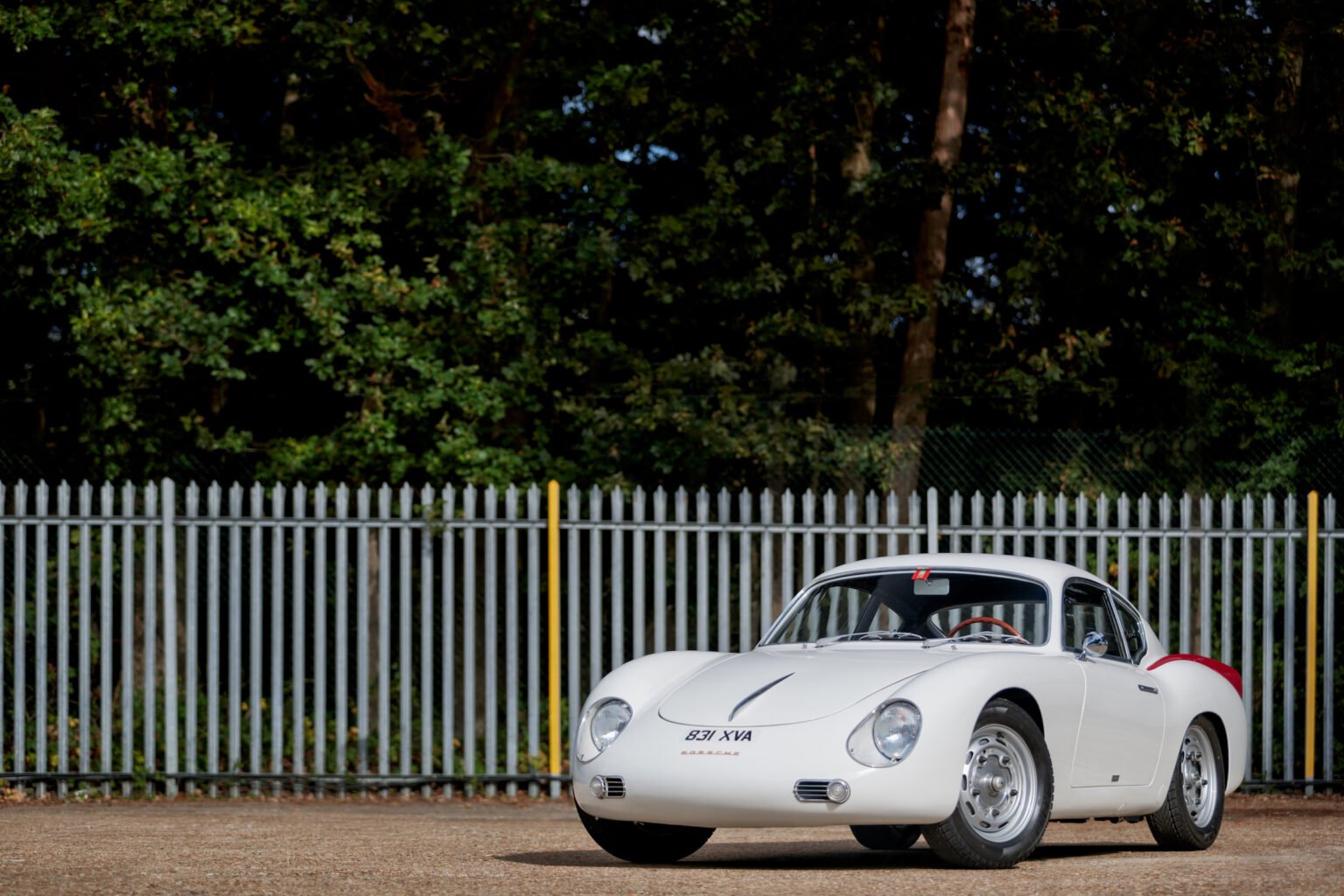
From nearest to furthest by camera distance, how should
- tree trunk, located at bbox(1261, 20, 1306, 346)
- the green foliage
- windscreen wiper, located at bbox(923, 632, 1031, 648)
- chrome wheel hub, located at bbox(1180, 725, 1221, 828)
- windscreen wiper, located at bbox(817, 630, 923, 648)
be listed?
windscreen wiper, located at bbox(923, 632, 1031, 648)
windscreen wiper, located at bbox(817, 630, 923, 648)
chrome wheel hub, located at bbox(1180, 725, 1221, 828)
the green foliage
tree trunk, located at bbox(1261, 20, 1306, 346)

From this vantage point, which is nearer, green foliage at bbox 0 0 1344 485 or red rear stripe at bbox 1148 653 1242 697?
red rear stripe at bbox 1148 653 1242 697

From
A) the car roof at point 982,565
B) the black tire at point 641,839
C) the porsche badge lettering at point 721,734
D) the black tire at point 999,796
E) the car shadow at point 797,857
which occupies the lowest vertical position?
the car shadow at point 797,857

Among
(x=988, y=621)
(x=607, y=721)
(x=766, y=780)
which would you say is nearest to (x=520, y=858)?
(x=607, y=721)

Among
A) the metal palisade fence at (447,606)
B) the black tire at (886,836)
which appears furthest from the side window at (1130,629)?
the metal palisade fence at (447,606)

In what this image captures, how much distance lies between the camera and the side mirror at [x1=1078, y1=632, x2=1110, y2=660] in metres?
8.56

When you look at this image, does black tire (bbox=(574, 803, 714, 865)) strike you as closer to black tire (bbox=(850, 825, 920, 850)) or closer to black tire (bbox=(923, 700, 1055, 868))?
black tire (bbox=(850, 825, 920, 850))

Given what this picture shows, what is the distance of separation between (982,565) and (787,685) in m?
1.40

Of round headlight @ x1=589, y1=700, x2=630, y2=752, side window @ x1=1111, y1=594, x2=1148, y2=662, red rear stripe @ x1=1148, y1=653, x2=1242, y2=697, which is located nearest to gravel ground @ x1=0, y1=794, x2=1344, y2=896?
round headlight @ x1=589, y1=700, x2=630, y2=752

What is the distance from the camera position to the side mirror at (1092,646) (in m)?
8.56

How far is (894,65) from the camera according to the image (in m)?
21.8

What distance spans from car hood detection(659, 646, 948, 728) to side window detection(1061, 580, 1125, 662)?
876mm

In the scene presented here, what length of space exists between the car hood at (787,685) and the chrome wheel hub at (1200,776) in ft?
5.72

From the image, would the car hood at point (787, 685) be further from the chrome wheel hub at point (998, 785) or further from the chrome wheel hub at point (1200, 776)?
the chrome wheel hub at point (1200, 776)

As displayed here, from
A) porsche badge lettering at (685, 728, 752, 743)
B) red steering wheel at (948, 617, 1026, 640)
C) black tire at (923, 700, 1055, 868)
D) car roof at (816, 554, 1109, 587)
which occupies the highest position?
car roof at (816, 554, 1109, 587)
